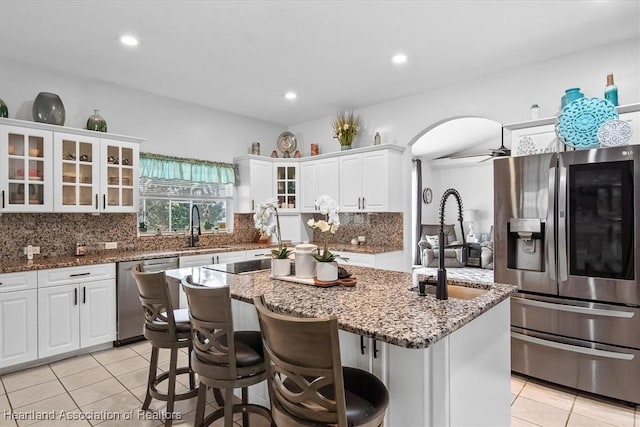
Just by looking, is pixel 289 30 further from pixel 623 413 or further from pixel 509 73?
pixel 623 413

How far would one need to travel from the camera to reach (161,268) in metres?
3.97

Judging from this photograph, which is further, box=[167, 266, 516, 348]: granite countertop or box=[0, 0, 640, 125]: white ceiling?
box=[0, 0, 640, 125]: white ceiling

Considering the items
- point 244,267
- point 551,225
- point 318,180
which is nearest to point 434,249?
point 318,180

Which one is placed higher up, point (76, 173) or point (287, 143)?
point (287, 143)

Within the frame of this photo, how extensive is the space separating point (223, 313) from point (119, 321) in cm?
266

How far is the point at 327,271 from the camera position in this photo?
2164 millimetres

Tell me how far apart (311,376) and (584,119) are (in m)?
2.86

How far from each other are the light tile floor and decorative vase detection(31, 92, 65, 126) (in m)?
2.34

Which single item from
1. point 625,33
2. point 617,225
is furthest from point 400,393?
point 625,33

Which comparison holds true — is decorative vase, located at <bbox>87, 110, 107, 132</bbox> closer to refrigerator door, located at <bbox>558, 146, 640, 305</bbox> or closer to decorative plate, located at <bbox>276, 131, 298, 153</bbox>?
decorative plate, located at <bbox>276, 131, 298, 153</bbox>

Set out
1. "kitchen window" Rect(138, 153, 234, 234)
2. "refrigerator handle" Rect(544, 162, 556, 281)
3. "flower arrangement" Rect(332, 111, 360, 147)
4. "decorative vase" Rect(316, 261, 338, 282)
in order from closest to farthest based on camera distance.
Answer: "decorative vase" Rect(316, 261, 338, 282), "refrigerator handle" Rect(544, 162, 556, 281), "kitchen window" Rect(138, 153, 234, 234), "flower arrangement" Rect(332, 111, 360, 147)

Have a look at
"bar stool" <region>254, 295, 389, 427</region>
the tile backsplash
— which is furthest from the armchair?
"bar stool" <region>254, 295, 389, 427</region>

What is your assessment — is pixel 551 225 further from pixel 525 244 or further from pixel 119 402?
pixel 119 402

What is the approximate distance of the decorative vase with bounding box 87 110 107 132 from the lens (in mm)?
3885
